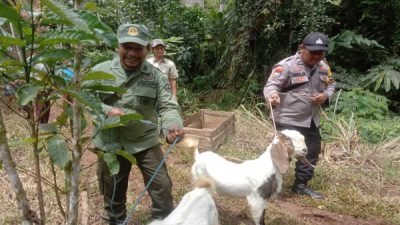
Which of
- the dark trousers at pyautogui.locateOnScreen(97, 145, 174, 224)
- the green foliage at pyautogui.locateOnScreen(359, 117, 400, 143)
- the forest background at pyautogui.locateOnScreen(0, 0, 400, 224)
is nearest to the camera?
the dark trousers at pyautogui.locateOnScreen(97, 145, 174, 224)

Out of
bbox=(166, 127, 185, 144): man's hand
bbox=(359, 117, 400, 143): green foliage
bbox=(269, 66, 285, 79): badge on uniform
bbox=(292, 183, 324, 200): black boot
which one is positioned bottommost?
bbox=(292, 183, 324, 200): black boot

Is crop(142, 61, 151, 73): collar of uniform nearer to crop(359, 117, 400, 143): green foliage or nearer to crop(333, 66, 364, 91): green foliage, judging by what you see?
crop(359, 117, 400, 143): green foliage

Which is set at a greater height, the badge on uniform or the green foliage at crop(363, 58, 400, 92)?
the badge on uniform

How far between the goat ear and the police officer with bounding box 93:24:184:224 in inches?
40.9

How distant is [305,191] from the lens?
485cm

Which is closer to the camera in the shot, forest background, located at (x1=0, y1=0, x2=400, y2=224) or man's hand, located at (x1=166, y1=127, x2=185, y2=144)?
man's hand, located at (x1=166, y1=127, x2=185, y2=144)

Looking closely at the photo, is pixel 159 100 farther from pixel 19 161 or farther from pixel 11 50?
pixel 19 161

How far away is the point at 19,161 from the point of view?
17.6ft

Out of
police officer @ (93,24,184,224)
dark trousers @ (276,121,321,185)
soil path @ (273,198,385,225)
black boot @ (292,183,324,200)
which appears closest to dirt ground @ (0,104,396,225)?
soil path @ (273,198,385,225)

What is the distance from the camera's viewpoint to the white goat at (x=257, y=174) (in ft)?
11.9

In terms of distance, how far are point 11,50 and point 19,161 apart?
4.06 meters

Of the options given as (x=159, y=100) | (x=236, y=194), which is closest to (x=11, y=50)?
(x=159, y=100)

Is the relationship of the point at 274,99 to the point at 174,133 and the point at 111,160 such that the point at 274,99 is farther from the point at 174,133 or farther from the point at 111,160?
the point at 111,160

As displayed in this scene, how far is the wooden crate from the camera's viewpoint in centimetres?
579
